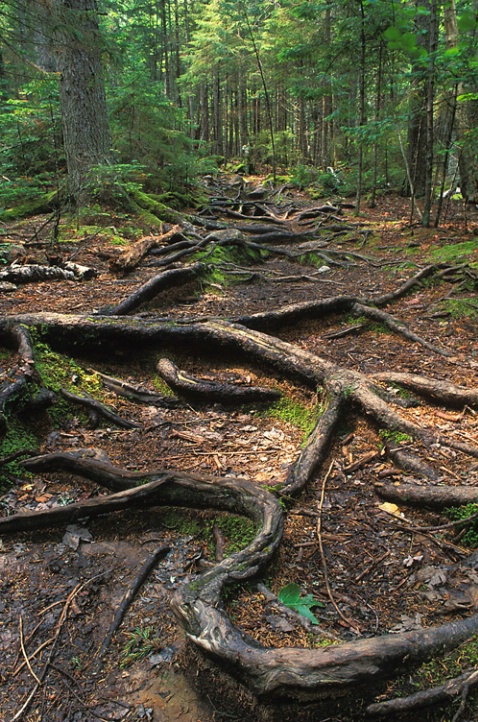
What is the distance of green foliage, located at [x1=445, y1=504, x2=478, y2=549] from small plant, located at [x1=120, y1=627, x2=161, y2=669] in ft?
7.23

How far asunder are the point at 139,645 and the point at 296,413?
282 centimetres

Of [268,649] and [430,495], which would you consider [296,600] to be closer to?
[268,649]

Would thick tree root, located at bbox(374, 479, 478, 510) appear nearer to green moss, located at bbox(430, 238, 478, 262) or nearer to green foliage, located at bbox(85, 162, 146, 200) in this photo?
green moss, located at bbox(430, 238, 478, 262)

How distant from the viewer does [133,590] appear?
2.91 m

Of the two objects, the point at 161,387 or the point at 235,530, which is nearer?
the point at 235,530

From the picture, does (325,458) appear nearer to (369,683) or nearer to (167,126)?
(369,683)

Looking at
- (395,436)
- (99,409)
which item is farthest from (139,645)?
(395,436)

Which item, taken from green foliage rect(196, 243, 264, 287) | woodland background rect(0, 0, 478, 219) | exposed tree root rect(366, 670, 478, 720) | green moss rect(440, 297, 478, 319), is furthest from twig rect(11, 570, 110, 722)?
green moss rect(440, 297, 478, 319)

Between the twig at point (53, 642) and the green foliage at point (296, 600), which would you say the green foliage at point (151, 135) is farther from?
the green foliage at point (296, 600)

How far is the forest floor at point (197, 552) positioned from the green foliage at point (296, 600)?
0.21 feet

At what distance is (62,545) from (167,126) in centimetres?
1518

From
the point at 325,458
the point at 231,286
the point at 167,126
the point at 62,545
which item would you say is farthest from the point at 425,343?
the point at 167,126

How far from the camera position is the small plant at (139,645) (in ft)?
8.26

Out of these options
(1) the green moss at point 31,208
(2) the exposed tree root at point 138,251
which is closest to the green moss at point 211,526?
(2) the exposed tree root at point 138,251
